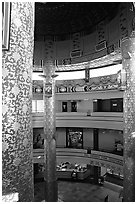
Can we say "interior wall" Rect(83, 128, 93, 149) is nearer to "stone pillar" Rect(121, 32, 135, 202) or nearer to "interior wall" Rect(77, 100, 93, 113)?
"interior wall" Rect(77, 100, 93, 113)

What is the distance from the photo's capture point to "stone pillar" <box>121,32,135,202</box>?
738cm

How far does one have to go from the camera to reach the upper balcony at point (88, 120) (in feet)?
36.6

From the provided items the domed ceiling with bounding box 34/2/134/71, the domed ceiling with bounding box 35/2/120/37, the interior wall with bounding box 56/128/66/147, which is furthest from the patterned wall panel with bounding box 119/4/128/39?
the interior wall with bounding box 56/128/66/147

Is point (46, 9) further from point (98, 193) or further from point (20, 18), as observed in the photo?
point (98, 193)

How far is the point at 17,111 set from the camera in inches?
→ 71.4

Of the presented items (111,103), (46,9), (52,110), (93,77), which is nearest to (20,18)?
(46,9)

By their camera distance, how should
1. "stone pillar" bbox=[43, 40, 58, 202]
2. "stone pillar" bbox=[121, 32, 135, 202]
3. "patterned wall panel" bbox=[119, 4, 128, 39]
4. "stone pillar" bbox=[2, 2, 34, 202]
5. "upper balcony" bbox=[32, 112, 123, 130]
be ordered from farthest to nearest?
"upper balcony" bbox=[32, 112, 123, 130] → "stone pillar" bbox=[43, 40, 58, 202] → "patterned wall panel" bbox=[119, 4, 128, 39] → "stone pillar" bbox=[121, 32, 135, 202] → "stone pillar" bbox=[2, 2, 34, 202]

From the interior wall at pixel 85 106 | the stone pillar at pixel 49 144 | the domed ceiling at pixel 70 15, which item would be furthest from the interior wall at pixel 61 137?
the domed ceiling at pixel 70 15

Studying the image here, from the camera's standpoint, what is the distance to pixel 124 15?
27.1 ft

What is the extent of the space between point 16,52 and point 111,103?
12142 mm

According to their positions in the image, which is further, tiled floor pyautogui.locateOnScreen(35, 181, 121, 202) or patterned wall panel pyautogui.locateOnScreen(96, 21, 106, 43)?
tiled floor pyautogui.locateOnScreen(35, 181, 121, 202)

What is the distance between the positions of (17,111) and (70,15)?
9.43m

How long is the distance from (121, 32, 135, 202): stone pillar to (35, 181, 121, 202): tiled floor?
452cm

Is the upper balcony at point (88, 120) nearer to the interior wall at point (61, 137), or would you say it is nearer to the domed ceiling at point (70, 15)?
the interior wall at point (61, 137)
